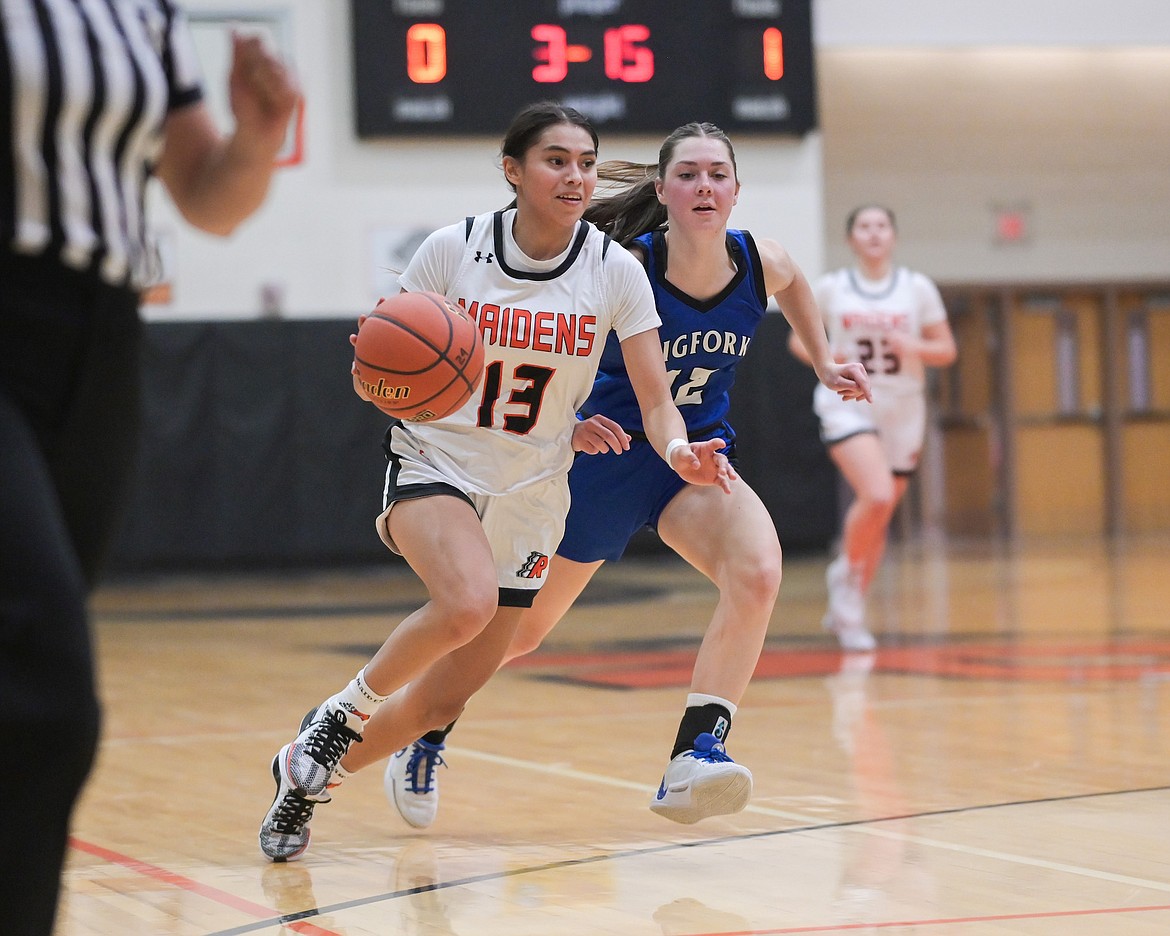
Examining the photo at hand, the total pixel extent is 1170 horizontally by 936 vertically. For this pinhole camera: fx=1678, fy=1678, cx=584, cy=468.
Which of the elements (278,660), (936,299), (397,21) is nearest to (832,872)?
(278,660)

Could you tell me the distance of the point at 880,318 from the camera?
7.66 m

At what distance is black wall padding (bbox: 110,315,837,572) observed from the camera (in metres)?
11.9

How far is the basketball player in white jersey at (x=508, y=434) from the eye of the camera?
3396 millimetres

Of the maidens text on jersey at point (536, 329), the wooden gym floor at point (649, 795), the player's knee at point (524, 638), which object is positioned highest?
the maidens text on jersey at point (536, 329)

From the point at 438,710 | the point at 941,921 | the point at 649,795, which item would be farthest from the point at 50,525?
the point at 649,795

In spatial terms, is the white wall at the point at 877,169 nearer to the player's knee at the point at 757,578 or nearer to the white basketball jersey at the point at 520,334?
the white basketball jersey at the point at 520,334

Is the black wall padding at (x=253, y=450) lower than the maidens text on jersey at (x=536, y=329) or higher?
lower

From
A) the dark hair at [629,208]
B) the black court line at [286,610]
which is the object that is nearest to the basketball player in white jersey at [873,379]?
the black court line at [286,610]

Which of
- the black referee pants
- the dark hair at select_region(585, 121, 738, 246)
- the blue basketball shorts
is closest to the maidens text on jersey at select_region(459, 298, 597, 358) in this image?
the blue basketball shorts

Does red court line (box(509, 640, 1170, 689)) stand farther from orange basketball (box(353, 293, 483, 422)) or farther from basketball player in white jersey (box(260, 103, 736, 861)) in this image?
orange basketball (box(353, 293, 483, 422))

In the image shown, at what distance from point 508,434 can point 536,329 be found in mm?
227

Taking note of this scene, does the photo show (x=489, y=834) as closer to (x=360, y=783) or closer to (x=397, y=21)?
(x=360, y=783)

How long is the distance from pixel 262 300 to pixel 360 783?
826 cm

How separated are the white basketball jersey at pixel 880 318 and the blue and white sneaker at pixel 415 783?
4.30 m
